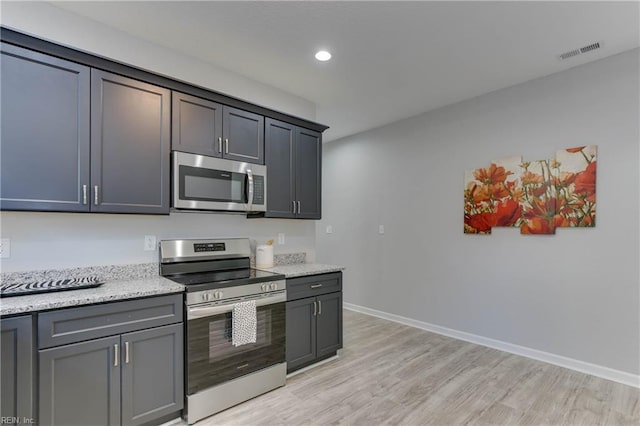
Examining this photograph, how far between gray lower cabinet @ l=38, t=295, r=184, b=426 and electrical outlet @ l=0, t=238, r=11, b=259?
660 mm

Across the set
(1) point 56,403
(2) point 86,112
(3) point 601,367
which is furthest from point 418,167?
(1) point 56,403

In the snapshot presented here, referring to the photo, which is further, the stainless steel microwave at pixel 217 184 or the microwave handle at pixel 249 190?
the microwave handle at pixel 249 190

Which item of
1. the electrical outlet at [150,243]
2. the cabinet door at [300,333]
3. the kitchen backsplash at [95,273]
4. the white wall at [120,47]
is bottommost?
the cabinet door at [300,333]

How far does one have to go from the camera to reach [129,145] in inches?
89.0

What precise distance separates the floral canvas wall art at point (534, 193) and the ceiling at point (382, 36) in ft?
2.90

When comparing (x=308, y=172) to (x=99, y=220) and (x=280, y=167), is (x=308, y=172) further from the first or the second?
(x=99, y=220)

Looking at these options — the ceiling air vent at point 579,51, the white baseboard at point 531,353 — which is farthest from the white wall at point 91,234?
the ceiling air vent at point 579,51

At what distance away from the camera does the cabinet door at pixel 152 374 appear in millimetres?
1944

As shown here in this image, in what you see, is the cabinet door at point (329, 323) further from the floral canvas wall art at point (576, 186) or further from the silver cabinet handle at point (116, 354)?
the floral canvas wall art at point (576, 186)

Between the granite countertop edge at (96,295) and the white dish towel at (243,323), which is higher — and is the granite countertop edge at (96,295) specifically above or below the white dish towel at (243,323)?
above

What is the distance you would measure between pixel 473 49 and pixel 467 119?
1237 millimetres

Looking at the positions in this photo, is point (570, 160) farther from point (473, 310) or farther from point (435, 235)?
point (473, 310)

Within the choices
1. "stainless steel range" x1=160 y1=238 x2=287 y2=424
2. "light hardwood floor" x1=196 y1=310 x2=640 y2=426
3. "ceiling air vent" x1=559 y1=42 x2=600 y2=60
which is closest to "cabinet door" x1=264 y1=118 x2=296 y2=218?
"stainless steel range" x1=160 y1=238 x2=287 y2=424

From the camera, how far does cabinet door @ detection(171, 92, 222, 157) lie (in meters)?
2.49
